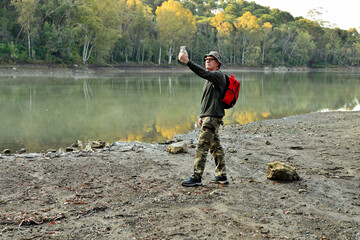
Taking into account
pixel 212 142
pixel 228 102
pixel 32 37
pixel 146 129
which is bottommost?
pixel 146 129

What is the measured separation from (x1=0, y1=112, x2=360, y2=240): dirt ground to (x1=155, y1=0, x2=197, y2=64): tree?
73133 millimetres

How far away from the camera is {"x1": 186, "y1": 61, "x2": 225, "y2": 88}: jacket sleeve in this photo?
5.27 metres

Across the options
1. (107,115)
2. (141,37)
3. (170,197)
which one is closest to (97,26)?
(141,37)

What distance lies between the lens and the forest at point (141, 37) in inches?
2160

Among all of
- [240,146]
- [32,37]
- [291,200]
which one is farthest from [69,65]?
[291,200]

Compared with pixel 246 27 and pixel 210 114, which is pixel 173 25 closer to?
pixel 246 27

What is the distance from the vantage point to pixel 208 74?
17.7ft

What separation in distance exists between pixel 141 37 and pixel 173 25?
785cm

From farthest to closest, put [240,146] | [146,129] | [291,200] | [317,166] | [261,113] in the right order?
[261,113] → [146,129] → [240,146] → [317,166] → [291,200]

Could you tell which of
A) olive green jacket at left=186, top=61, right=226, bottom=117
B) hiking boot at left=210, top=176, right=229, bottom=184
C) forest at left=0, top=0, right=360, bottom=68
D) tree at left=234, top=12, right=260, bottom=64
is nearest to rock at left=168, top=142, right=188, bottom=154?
hiking boot at left=210, top=176, right=229, bottom=184

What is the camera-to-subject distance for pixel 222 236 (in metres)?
4.06

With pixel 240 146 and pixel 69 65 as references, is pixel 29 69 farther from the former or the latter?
pixel 240 146

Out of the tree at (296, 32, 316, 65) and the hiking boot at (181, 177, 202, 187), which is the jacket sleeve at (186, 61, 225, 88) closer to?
the hiking boot at (181, 177, 202, 187)

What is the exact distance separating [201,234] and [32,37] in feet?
195
